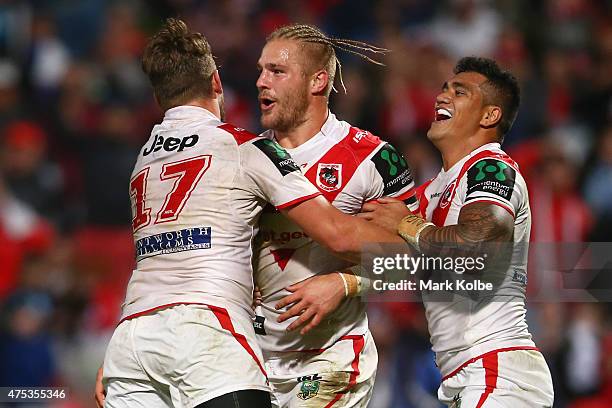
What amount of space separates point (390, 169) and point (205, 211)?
3.79ft

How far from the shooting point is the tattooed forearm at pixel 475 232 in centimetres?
482

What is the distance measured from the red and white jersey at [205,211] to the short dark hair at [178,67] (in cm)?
26

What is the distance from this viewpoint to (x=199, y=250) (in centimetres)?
470

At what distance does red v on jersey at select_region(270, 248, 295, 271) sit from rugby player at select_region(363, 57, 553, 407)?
1.46ft

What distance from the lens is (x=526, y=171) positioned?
10.0m

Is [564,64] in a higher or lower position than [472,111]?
higher

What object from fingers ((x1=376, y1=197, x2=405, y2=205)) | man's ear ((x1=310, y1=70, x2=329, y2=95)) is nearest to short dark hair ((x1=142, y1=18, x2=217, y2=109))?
Result: man's ear ((x1=310, y1=70, x2=329, y2=95))

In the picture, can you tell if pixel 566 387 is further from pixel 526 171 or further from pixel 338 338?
pixel 338 338

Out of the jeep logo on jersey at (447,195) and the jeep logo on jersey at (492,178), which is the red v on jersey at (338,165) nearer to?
the jeep logo on jersey at (447,195)

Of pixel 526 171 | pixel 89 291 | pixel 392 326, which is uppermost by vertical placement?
pixel 526 171

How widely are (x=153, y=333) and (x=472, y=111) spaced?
207 cm

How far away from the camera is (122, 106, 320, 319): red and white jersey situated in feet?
15.4

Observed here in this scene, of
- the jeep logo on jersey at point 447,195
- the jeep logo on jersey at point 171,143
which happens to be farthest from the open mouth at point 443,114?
the jeep logo on jersey at point 171,143

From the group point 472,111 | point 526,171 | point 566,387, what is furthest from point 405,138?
point 472,111
